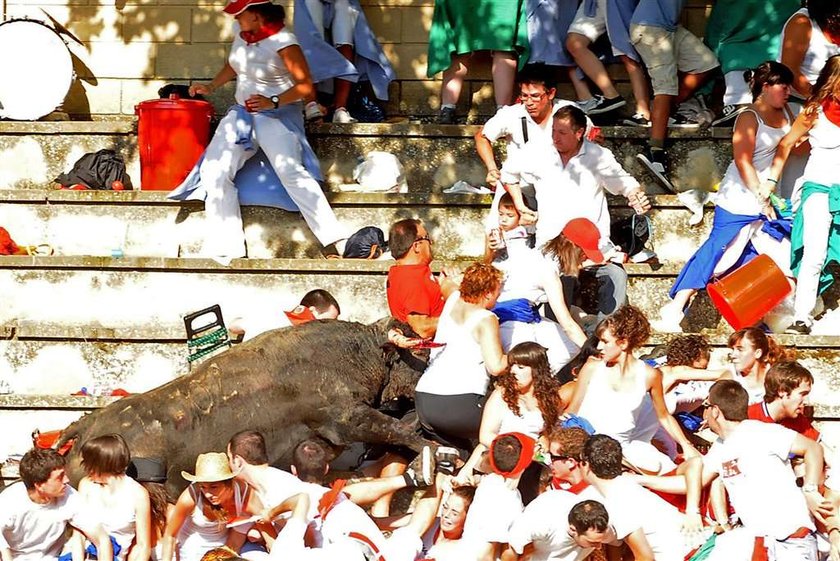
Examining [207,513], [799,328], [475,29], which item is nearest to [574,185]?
[799,328]

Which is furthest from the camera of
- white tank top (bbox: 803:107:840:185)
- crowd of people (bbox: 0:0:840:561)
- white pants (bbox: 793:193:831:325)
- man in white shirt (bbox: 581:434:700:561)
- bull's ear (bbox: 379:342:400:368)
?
white tank top (bbox: 803:107:840:185)

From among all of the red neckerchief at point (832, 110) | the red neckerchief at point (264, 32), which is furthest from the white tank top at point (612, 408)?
the red neckerchief at point (264, 32)

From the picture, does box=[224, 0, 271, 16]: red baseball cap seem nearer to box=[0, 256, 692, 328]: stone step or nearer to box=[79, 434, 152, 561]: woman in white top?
box=[0, 256, 692, 328]: stone step

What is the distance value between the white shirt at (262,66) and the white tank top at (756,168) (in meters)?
2.81

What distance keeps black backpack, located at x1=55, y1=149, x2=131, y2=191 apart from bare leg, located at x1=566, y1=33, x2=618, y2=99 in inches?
122

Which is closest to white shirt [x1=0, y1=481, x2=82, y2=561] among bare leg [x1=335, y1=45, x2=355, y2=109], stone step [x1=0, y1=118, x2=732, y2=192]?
stone step [x1=0, y1=118, x2=732, y2=192]

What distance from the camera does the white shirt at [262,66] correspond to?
37.4 feet

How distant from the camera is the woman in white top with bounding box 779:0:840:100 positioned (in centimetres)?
1126

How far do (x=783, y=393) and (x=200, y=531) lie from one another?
115 inches

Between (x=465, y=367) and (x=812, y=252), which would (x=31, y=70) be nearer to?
(x=465, y=367)

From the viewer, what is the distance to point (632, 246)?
1095 centimetres

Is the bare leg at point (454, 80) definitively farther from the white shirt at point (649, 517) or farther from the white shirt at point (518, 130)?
the white shirt at point (649, 517)

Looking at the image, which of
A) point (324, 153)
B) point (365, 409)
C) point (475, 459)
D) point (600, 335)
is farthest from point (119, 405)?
point (324, 153)

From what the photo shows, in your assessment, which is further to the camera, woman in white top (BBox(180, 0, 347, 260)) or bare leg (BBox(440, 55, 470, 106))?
bare leg (BBox(440, 55, 470, 106))
